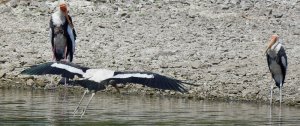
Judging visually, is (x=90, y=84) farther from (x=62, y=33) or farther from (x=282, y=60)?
(x=282, y=60)

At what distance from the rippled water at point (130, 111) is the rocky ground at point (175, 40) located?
3.45 ft

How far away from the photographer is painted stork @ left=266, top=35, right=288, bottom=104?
16938 millimetres

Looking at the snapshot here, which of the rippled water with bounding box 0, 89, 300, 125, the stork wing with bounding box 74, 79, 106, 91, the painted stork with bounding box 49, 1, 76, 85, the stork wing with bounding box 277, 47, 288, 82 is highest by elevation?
the painted stork with bounding box 49, 1, 76, 85

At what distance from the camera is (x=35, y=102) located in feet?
47.1

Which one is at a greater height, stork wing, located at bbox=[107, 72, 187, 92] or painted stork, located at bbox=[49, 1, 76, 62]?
painted stork, located at bbox=[49, 1, 76, 62]

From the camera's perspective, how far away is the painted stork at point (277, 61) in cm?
1694

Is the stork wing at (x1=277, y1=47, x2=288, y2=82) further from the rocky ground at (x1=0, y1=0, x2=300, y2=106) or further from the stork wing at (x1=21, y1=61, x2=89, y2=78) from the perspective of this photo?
the stork wing at (x1=21, y1=61, x2=89, y2=78)

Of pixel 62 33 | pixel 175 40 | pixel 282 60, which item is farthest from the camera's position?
pixel 175 40

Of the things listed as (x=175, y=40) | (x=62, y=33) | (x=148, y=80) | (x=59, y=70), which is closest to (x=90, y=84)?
(x=59, y=70)

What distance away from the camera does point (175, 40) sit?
66.6ft

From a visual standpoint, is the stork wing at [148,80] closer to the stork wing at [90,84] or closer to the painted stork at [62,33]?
the stork wing at [90,84]

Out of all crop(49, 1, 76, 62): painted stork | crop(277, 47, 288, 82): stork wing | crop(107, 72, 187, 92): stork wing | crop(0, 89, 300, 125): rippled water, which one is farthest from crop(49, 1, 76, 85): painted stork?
crop(107, 72, 187, 92): stork wing

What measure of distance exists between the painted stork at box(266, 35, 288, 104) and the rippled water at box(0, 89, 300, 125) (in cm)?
170

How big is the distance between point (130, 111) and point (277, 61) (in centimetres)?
498
